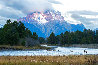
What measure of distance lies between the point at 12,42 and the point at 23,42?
21.9ft

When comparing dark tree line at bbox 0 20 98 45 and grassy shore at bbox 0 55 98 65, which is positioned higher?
dark tree line at bbox 0 20 98 45

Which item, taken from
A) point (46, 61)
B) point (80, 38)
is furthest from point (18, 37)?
point (46, 61)

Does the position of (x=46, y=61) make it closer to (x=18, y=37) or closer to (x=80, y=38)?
(x=18, y=37)

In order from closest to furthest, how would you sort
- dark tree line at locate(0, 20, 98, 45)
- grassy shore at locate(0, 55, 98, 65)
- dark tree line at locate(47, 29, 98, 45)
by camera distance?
1. grassy shore at locate(0, 55, 98, 65)
2. dark tree line at locate(0, 20, 98, 45)
3. dark tree line at locate(47, 29, 98, 45)

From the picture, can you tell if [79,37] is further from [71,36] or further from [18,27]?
[18,27]

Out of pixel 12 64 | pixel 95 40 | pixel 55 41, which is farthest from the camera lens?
pixel 55 41

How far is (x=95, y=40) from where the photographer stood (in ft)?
524

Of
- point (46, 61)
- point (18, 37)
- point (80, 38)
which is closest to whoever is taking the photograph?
point (46, 61)

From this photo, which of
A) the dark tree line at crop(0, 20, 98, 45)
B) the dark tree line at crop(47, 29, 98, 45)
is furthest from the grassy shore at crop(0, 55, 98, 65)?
the dark tree line at crop(47, 29, 98, 45)

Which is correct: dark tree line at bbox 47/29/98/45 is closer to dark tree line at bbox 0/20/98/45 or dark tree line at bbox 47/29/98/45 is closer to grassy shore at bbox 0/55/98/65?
dark tree line at bbox 0/20/98/45

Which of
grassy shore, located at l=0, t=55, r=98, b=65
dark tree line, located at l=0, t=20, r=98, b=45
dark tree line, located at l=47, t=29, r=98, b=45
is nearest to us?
grassy shore, located at l=0, t=55, r=98, b=65

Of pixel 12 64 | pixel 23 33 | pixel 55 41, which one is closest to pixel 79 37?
pixel 55 41

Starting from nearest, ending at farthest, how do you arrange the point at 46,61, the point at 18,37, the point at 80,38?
the point at 46,61, the point at 18,37, the point at 80,38

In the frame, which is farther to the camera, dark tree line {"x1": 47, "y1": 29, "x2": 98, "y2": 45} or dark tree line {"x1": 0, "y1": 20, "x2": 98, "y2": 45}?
dark tree line {"x1": 47, "y1": 29, "x2": 98, "y2": 45}
